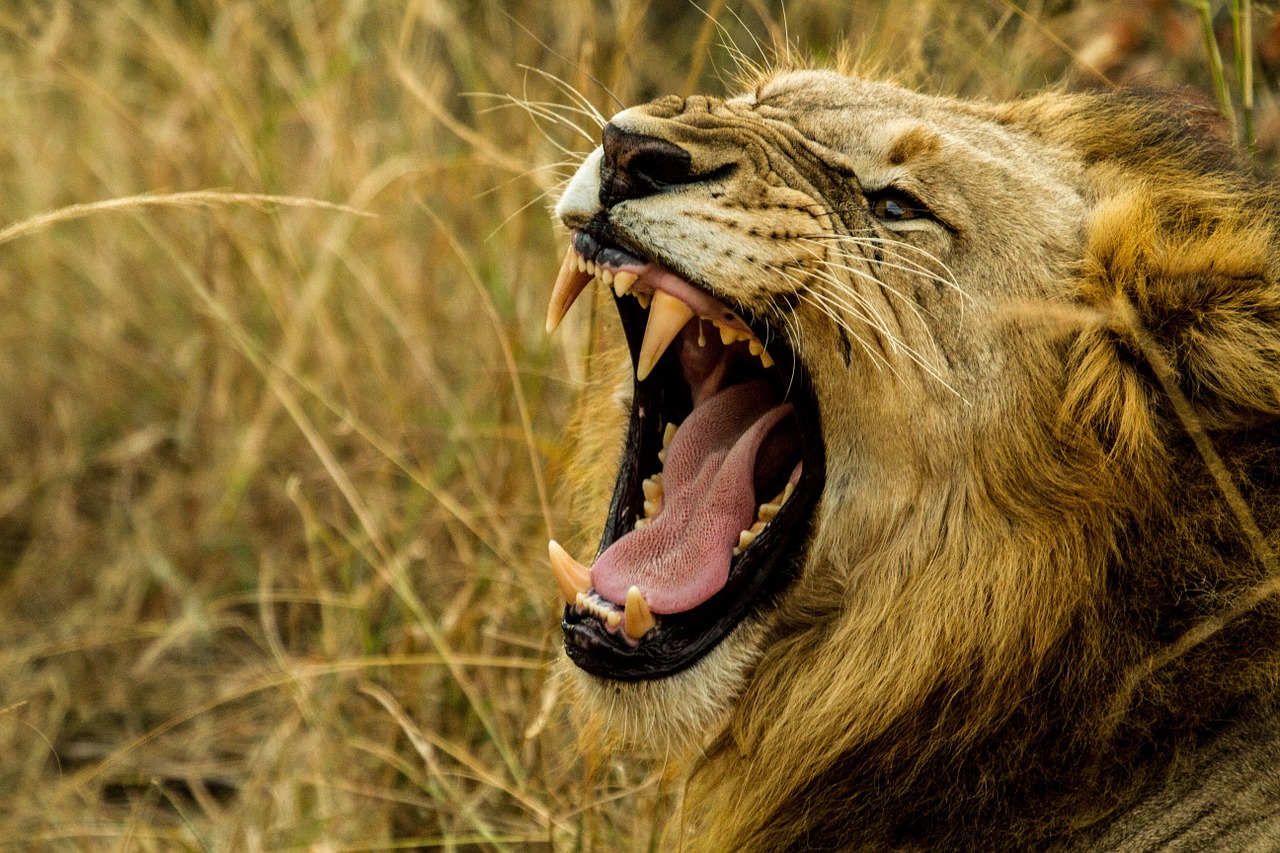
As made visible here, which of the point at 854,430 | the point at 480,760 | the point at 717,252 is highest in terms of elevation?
the point at 717,252

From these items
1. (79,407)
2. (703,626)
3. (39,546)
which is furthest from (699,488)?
(79,407)

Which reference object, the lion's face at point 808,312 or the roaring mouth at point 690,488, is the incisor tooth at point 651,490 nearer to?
the roaring mouth at point 690,488

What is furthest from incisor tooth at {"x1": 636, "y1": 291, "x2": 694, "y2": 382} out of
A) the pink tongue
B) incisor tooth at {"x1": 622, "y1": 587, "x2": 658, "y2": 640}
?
incisor tooth at {"x1": 622, "y1": 587, "x2": 658, "y2": 640}

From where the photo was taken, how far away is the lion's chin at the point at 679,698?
104 inches

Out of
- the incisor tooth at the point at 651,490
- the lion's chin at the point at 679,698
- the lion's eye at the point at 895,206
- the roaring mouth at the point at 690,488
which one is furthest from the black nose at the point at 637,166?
the lion's chin at the point at 679,698

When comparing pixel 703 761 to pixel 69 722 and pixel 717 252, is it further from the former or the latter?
pixel 69 722

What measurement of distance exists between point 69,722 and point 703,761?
2.26 metres

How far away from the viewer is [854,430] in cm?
265

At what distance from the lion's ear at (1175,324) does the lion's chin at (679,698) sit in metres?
0.74

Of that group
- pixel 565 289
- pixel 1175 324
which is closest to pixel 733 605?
pixel 565 289

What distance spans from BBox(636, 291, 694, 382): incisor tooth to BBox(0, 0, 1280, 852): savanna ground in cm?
59

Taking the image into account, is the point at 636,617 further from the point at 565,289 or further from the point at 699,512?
the point at 565,289

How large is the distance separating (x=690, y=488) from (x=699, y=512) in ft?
0.27

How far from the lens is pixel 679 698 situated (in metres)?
2.65
